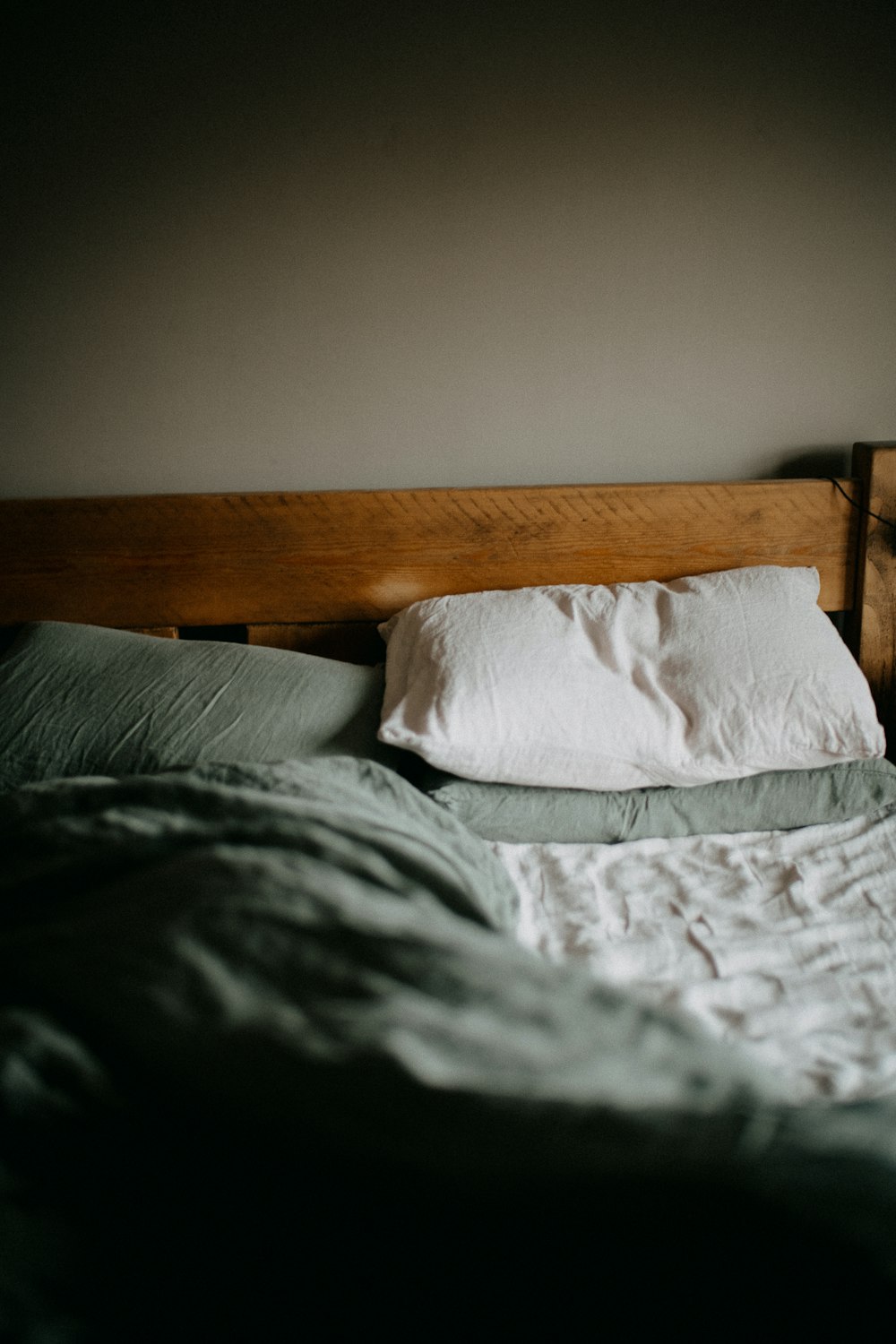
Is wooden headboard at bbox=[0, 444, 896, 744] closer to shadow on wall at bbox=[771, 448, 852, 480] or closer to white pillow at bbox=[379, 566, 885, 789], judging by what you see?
shadow on wall at bbox=[771, 448, 852, 480]

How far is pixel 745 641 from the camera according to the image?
1.29 m

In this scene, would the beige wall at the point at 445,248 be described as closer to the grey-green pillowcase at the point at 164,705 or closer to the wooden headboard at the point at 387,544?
the wooden headboard at the point at 387,544

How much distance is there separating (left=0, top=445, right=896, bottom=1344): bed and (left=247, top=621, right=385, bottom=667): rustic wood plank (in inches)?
8.7

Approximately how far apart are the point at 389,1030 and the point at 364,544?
1.07 m

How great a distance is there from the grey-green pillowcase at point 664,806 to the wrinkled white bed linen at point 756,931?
0.06 ft

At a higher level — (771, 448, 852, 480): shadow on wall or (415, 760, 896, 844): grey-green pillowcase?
(771, 448, 852, 480): shadow on wall

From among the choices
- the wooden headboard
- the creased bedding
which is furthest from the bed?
the wooden headboard

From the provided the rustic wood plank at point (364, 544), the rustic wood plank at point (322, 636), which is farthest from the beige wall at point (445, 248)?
the rustic wood plank at point (322, 636)

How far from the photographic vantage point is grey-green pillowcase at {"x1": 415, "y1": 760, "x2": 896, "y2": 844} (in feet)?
3.99

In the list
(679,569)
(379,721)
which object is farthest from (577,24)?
(379,721)

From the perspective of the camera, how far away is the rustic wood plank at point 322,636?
1588 millimetres

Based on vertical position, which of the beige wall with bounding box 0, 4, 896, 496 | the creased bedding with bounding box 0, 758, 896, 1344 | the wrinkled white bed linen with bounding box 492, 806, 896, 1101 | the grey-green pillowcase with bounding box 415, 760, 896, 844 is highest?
the beige wall with bounding box 0, 4, 896, 496

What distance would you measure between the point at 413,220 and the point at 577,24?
401 millimetres

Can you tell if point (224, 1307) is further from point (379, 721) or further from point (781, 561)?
point (781, 561)
